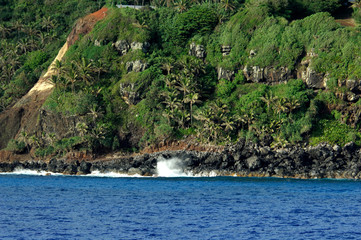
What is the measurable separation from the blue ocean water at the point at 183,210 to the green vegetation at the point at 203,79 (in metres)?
23.9

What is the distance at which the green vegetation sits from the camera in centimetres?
11644

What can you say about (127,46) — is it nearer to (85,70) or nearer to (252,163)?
(85,70)

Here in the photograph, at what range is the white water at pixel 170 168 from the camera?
110750 mm

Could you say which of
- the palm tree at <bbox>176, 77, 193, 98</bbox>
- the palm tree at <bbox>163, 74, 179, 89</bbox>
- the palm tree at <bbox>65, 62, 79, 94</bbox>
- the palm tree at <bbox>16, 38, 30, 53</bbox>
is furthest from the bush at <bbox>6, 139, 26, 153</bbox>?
the palm tree at <bbox>16, 38, 30, 53</bbox>

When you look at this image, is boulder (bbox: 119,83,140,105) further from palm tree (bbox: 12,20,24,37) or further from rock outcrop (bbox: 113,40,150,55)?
palm tree (bbox: 12,20,24,37)

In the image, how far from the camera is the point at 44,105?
438ft

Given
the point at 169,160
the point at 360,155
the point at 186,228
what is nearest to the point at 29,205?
the point at 186,228

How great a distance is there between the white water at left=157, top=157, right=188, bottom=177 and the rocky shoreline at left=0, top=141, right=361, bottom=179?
0.36 metres

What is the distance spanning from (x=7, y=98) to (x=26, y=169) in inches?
1258

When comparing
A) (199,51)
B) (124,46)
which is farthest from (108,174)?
(199,51)

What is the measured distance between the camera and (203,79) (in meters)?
129

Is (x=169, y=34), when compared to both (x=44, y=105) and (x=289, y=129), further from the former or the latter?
(x=289, y=129)

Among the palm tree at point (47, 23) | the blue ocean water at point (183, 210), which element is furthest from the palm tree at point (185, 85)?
the palm tree at point (47, 23)

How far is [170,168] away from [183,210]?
49.5 metres
